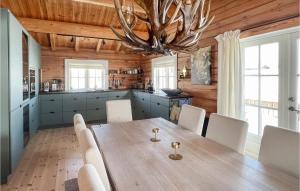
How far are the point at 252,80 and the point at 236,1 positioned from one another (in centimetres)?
120

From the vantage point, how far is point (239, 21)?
2.90 meters

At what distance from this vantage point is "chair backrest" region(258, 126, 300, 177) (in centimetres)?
134

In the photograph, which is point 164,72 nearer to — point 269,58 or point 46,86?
point 269,58

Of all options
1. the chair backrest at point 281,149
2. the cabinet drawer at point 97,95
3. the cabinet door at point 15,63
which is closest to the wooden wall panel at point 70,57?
the cabinet drawer at point 97,95

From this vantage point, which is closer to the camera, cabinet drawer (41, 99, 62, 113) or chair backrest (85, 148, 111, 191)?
chair backrest (85, 148, 111, 191)

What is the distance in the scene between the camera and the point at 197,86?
12.7 feet

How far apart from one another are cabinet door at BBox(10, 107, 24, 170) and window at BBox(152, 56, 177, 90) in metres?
3.17

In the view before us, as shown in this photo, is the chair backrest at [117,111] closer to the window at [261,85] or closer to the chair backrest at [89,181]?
the window at [261,85]

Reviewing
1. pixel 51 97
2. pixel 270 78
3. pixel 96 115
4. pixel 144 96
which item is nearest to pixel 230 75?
pixel 270 78

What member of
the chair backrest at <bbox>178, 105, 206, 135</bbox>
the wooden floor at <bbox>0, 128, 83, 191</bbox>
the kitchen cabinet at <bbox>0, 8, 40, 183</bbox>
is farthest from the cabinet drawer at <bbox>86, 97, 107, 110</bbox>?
the chair backrest at <bbox>178, 105, 206, 135</bbox>

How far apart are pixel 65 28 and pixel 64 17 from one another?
23cm

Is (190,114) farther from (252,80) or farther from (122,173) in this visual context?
(122,173)

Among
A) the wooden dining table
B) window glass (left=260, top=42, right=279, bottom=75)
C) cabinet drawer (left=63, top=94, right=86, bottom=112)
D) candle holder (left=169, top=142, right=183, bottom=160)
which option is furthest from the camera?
cabinet drawer (left=63, top=94, right=86, bottom=112)

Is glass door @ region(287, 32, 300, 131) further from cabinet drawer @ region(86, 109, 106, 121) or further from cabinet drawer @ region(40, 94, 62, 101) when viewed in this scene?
cabinet drawer @ region(40, 94, 62, 101)
